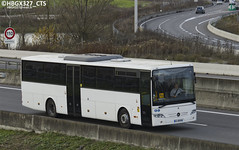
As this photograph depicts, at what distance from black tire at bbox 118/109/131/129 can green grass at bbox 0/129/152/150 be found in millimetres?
1474

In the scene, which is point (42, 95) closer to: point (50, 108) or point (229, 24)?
point (50, 108)

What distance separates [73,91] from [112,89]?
207 cm

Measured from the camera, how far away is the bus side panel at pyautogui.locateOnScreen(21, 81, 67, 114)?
21922 mm

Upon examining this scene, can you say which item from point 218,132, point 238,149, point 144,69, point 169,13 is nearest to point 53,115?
point 144,69

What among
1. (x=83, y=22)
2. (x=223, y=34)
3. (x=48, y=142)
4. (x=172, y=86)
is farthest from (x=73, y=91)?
(x=223, y=34)

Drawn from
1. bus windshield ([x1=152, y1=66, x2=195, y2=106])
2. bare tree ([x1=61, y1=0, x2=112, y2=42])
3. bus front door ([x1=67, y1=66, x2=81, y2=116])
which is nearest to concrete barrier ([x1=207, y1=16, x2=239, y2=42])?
bare tree ([x1=61, y1=0, x2=112, y2=42])

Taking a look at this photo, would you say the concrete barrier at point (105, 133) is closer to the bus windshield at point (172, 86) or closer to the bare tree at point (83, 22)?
the bus windshield at point (172, 86)

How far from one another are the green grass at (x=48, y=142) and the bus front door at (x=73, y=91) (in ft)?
5.12

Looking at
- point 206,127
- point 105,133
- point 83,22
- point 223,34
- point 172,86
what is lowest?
point 206,127

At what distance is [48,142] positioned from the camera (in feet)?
65.3

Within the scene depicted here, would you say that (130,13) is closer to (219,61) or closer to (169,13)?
(169,13)

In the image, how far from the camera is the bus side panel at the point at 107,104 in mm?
18969

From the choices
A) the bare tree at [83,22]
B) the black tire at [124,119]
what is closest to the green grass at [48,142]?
the black tire at [124,119]

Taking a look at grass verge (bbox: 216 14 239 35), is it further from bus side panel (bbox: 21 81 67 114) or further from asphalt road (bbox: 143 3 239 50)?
bus side panel (bbox: 21 81 67 114)
